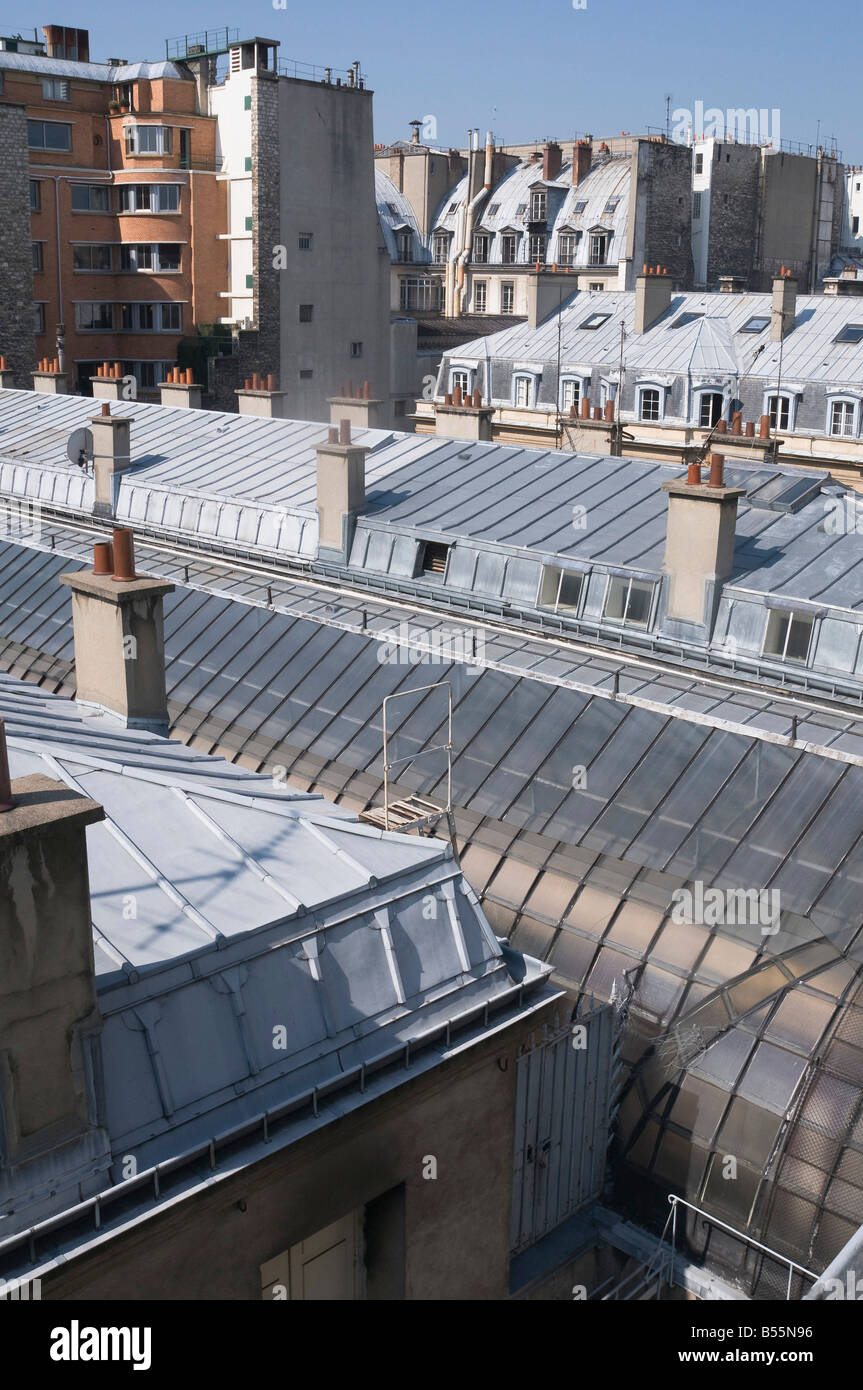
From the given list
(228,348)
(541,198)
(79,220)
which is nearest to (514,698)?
(228,348)

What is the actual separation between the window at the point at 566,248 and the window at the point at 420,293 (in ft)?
29.8

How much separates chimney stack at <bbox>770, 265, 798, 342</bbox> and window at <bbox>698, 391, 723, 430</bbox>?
314 centimetres

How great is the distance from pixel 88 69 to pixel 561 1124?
61265 millimetres

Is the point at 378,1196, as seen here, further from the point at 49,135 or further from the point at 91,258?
the point at 49,135

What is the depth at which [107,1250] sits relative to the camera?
9.27 m

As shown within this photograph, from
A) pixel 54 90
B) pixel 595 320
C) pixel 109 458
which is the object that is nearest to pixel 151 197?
pixel 54 90

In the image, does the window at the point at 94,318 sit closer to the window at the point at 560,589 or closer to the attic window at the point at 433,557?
the attic window at the point at 433,557

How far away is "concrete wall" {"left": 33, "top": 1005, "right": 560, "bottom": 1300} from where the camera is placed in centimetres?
964

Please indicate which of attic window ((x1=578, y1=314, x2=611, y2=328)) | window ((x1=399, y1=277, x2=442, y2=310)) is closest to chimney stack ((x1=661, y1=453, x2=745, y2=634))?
attic window ((x1=578, y1=314, x2=611, y2=328))

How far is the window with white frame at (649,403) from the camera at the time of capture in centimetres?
4972

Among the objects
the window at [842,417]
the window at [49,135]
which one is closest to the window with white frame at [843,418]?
the window at [842,417]

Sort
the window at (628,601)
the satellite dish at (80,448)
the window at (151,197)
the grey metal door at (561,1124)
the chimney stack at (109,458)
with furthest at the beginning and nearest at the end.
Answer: the window at (151,197) < the satellite dish at (80,448) < the chimney stack at (109,458) < the window at (628,601) < the grey metal door at (561,1124)

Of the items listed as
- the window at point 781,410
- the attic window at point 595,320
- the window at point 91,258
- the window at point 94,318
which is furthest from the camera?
the window at point 94,318

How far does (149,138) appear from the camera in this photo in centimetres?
6172
